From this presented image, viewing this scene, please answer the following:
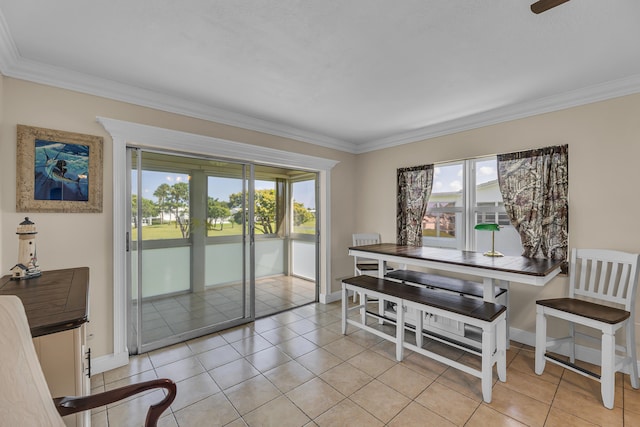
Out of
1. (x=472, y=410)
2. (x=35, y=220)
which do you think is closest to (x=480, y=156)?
(x=472, y=410)

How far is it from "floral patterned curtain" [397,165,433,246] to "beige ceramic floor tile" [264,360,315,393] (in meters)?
2.34

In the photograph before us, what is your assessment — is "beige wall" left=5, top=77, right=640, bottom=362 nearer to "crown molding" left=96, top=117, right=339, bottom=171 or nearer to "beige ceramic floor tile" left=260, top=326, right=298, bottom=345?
"crown molding" left=96, top=117, right=339, bottom=171

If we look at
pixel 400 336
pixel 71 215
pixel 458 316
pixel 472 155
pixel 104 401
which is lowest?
pixel 400 336

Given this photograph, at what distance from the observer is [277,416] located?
6.34ft

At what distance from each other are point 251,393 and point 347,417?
0.78 metres

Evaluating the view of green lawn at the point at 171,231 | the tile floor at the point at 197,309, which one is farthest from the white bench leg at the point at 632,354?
the view of green lawn at the point at 171,231

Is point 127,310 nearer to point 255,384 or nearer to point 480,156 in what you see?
point 255,384

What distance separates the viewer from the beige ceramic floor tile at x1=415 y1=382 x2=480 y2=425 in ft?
6.38

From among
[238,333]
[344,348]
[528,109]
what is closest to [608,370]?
[344,348]

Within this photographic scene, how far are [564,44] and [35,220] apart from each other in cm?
420

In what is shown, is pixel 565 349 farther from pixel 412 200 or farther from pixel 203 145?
pixel 203 145

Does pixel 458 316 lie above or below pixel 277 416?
above

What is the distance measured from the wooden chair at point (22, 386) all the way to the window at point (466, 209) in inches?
145

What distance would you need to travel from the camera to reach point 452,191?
370 cm
